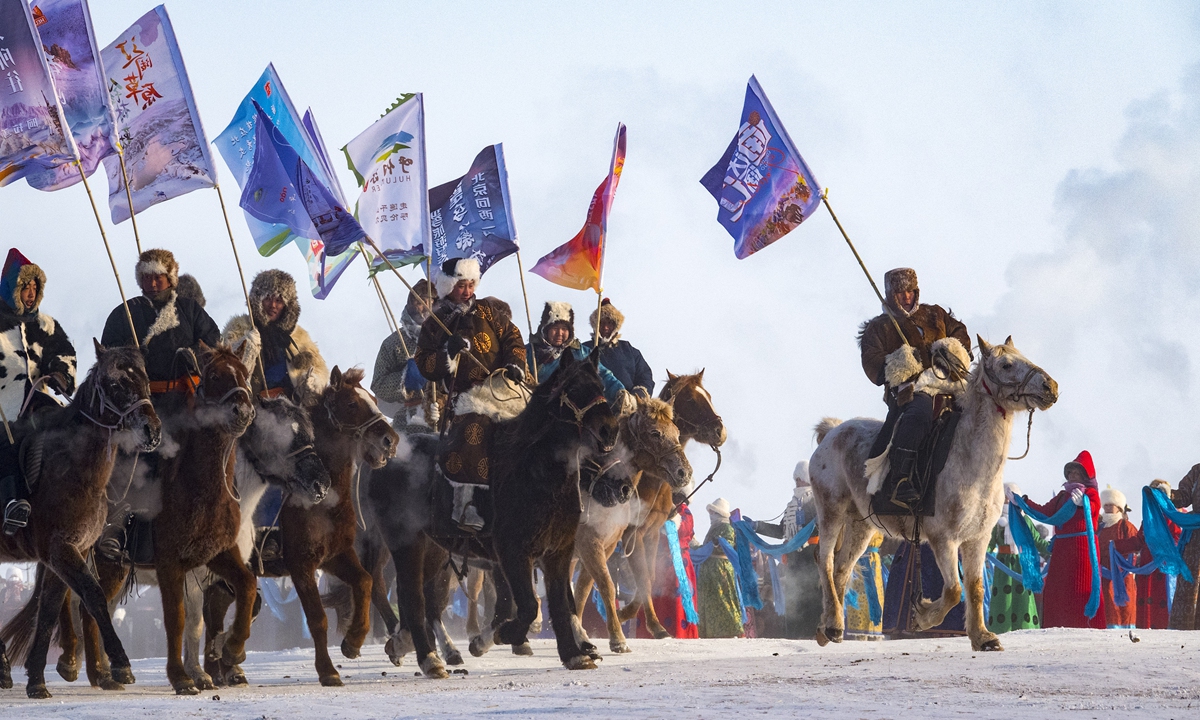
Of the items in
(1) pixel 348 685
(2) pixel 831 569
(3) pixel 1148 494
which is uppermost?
(3) pixel 1148 494

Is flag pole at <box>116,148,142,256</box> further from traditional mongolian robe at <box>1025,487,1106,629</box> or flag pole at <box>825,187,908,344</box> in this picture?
traditional mongolian robe at <box>1025,487,1106,629</box>

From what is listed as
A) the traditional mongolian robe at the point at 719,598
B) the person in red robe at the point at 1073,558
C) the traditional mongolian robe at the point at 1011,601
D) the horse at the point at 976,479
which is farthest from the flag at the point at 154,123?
the traditional mongolian robe at the point at 1011,601

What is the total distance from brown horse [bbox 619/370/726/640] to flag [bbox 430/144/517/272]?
2.87 metres

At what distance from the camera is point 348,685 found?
10.3m

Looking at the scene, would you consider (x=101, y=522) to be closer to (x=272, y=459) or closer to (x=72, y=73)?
(x=272, y=459)

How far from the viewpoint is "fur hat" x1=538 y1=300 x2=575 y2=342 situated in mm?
13734

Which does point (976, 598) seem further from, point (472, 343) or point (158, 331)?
point (158, 331)

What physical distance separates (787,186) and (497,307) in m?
3.63

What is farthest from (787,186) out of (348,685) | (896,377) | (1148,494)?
(348,685)

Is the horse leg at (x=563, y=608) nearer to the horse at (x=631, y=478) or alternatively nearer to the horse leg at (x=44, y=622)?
the horse at (x=631, y=478)

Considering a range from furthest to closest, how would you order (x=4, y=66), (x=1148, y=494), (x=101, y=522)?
(x=1148, y=494) < (x=4, y=66) < (x=101, y=522)

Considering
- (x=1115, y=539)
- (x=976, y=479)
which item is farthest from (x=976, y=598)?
(x=1115, y=539)

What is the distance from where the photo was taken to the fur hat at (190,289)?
471 inches

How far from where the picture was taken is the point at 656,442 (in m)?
13.0
